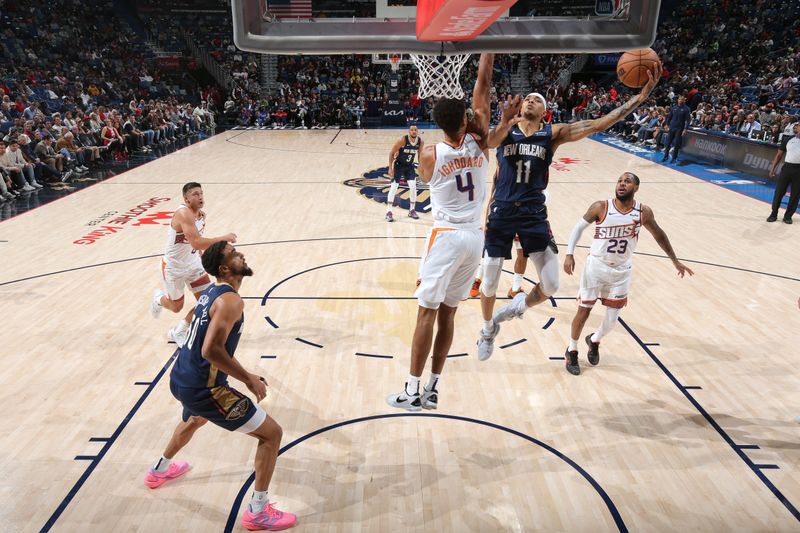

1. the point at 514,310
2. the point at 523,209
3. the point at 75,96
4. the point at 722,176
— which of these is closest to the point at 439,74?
the point at 523,209

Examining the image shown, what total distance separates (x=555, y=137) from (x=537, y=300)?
1.35 meters

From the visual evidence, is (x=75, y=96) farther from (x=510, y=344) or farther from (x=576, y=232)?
(x=576, y=232)

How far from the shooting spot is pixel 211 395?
127 inches

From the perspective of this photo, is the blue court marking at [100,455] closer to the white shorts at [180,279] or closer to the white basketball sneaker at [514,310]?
the white shorts at [180,279]

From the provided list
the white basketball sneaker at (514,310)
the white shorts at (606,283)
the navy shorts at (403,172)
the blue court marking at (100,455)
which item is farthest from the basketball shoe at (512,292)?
the navy shorts at (403,172)

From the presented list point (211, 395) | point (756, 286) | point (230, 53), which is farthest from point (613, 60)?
point (211, 395)

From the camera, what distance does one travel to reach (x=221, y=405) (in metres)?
3.23

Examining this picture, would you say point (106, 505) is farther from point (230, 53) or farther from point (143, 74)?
point (230, 53)

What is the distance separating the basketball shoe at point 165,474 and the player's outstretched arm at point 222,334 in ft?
3.64

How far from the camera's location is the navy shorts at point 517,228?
4.79 metres

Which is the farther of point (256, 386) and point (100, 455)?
point (100, 455)

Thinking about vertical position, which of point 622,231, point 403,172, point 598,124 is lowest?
point 403,172

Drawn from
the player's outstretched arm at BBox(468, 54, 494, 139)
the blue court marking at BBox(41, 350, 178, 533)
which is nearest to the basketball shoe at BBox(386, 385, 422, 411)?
the player's outstretched arm at BBox(468, 54, 494, 139)

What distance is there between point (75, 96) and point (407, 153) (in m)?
16.6
